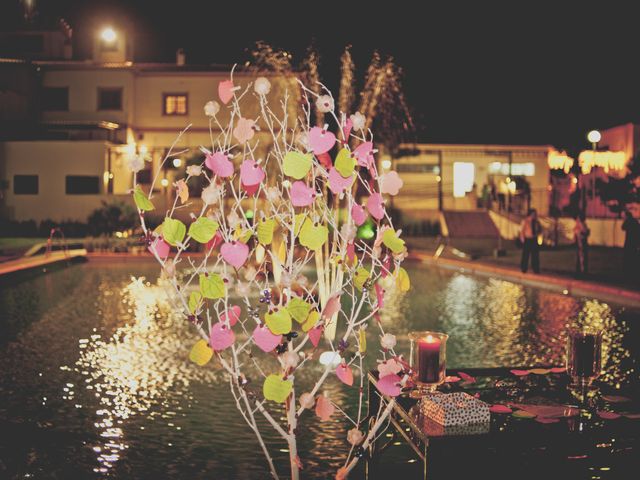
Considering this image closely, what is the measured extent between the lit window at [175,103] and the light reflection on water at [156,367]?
90.1ft

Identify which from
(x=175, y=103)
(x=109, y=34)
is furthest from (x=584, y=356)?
(x=175, y=103)

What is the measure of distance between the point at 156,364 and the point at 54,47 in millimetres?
40231

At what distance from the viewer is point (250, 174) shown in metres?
4.00

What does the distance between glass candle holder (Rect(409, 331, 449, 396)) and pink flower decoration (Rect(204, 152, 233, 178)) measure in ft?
5.60

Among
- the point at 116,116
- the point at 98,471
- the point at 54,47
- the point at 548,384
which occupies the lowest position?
the point at 98,471

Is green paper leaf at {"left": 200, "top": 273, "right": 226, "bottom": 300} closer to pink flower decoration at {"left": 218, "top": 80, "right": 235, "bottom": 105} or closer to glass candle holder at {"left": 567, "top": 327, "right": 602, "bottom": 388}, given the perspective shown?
pink flower decoration at {"left": 218, "top": 80, "right": 235, "bottom": 105}

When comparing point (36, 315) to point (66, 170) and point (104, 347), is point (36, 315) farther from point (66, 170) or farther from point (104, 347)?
point (66, 170)

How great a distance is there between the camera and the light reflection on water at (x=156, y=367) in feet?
20.3

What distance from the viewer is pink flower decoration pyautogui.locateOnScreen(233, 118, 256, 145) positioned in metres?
4.16

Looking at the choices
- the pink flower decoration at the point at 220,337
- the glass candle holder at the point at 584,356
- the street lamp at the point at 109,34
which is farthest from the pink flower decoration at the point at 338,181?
the street lamp at the point at 109,34

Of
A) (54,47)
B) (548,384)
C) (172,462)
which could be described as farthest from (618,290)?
(54,47)

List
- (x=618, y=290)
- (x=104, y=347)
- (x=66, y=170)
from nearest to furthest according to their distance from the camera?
(x=104, y=347) → (x=618, y=290) → (x=66, y=170)

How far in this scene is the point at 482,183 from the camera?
48.6 metres

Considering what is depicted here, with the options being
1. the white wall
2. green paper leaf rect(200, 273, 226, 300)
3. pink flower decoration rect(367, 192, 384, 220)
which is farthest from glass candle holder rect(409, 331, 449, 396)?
the white wall
